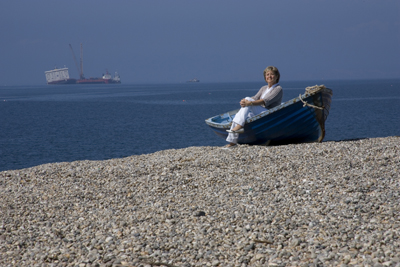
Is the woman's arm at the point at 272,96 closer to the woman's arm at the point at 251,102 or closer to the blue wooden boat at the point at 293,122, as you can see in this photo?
the woman's arm at the point at 251,102

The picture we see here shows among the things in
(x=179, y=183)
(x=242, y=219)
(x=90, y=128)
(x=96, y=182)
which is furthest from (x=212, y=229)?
(x=90, y=128)

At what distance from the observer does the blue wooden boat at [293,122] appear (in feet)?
30.8

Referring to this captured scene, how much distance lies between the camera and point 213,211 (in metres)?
5.25

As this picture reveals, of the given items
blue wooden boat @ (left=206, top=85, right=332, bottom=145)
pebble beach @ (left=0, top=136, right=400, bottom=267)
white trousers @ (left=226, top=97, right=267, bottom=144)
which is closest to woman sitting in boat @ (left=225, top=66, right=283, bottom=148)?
white trousers @ (left=226, top=97, right=267, bottom=144)

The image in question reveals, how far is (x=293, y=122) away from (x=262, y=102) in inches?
35.8

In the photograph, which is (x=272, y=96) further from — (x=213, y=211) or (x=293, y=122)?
(x=213, y=211)

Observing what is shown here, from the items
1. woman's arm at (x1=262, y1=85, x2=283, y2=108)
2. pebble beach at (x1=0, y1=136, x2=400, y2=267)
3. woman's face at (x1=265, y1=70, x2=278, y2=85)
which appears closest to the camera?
pebble beach at (x1=0, y1=136, x2=400, y2=267)

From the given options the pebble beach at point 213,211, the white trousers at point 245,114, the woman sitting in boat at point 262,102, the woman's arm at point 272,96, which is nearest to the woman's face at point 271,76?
the woman sitting in boat at point 262,102

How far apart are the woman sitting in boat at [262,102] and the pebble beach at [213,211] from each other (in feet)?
5.78

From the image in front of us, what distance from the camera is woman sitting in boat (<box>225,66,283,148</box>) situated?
9.40 meters

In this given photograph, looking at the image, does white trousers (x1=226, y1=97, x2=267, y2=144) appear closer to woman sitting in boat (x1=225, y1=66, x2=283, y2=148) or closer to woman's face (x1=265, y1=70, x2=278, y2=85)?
woman sitting in boat (x1=225, y1=66, x2=283, y2=148)

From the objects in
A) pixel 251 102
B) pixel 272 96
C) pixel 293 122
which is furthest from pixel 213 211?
pixel 293 122

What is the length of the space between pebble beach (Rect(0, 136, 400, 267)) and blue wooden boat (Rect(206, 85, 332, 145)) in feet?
5.11

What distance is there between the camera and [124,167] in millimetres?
7648
